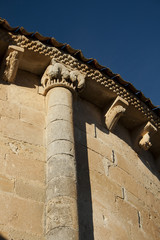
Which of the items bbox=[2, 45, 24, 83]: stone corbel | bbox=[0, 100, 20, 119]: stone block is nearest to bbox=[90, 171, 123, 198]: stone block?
bbox=[0, 100, 20, 119]: stone block

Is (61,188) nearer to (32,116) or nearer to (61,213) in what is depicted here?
(61,213)

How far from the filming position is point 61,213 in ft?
15.7

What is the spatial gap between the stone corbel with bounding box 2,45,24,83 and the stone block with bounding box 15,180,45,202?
75.0 inches

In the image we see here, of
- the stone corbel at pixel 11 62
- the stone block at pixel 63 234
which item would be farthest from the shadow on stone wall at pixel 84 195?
the stone corbel at pixel 11 62

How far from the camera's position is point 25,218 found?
192 inches

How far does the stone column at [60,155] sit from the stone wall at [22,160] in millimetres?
138

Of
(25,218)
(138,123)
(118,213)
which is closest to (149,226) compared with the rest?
(118,213)

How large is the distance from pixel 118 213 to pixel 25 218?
1646 millimetres

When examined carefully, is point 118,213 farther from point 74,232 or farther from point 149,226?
point 74,232

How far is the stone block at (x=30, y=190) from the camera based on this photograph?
509 cm

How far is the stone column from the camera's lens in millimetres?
4727

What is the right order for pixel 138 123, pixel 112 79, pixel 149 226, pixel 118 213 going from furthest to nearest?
1. pixel 138 123
2. pixel 112 79
3. pixel 149 226
4. pixel 118 213

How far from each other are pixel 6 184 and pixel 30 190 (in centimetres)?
31

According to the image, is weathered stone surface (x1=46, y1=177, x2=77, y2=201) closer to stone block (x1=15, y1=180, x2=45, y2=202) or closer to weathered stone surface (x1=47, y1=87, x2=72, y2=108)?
stone block (x1=15, y1=180, x2=45, y2=202)
